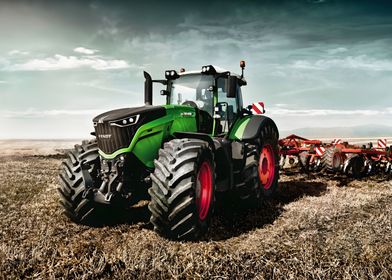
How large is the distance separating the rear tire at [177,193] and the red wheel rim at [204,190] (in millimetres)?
202

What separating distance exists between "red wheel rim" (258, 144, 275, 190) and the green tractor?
1.58ft

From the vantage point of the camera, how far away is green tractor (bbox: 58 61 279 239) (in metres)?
5.16

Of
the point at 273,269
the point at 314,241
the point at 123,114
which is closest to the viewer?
the point at 273,269

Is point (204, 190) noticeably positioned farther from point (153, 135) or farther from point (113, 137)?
point (113, 137)

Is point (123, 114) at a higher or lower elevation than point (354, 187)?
higher

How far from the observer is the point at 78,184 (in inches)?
240

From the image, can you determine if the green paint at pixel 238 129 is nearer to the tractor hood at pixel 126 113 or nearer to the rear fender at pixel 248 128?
the rear fender at pixel 248 128

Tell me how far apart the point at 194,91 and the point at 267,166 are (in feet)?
8.27

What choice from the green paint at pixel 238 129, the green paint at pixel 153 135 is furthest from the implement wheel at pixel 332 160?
the green paint at pixel 153 135

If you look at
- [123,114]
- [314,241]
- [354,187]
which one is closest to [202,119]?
[123,114]

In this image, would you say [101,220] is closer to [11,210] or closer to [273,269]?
[11,210]

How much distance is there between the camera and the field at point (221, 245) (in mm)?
4176

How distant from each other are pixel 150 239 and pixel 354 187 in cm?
689

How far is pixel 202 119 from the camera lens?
7.16m
